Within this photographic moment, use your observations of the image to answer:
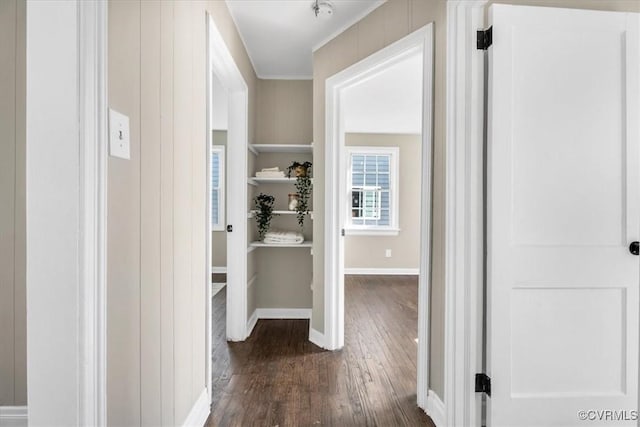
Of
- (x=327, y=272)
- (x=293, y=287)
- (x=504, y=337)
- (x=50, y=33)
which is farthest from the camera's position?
(x=293, y=287)

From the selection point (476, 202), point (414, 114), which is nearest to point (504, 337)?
point (476, 202)

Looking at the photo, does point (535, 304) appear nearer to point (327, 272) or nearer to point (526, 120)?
point (526, 120)

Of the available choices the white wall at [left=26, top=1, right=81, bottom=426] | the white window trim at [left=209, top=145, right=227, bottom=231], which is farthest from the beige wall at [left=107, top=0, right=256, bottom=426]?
the white window trim at [left=209, top=145, right=227, bottom=231]

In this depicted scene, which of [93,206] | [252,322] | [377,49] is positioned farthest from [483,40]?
[252,322]

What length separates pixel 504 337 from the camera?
172cm

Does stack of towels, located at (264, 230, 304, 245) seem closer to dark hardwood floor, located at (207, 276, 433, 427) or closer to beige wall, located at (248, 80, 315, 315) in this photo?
beige wall, located at (248, 80, 315, 315)

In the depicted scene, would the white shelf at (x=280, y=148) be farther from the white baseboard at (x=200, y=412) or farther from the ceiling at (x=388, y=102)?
the white baseboard at (x=200, y=412)

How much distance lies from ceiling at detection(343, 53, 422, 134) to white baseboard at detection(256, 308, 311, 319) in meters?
1.99

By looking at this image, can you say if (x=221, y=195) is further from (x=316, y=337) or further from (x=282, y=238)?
(x=316, y=337)

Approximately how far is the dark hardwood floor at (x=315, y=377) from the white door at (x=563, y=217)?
663 mm

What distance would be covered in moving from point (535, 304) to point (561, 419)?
0.58m

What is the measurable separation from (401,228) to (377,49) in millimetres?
4484

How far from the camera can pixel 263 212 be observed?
3.56m

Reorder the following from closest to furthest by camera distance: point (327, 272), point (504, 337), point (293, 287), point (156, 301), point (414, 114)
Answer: point (156, 301)
point (504, 337)
point (327, 272)
point (293, 287)
point (414, 114)
